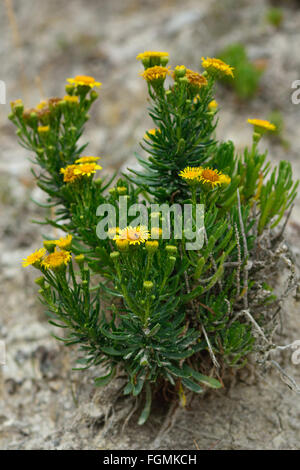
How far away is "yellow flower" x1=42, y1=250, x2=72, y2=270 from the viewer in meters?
1.68

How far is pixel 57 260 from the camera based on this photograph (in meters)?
1.69

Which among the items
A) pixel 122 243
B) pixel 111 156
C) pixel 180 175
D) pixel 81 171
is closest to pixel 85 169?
pixel 81 171

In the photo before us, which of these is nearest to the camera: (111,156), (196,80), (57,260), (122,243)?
(122,243)

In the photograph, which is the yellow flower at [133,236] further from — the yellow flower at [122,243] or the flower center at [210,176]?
the flower center at [210,176]

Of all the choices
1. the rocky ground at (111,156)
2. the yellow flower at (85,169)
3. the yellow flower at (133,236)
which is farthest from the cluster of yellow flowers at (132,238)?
the rocky ground at (111,156)

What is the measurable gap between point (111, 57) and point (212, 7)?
144 cm

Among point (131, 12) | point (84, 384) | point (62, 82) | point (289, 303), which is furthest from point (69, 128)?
point (131, 12)

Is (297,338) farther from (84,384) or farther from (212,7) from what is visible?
(212,7)

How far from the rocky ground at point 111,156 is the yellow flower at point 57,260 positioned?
2.32 ft

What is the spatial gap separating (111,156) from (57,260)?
2.92 m

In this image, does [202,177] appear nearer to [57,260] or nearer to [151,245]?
[151,245]

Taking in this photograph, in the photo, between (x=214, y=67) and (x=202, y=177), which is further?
(x=214, y=67)

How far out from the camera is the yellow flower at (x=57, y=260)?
1.68 m

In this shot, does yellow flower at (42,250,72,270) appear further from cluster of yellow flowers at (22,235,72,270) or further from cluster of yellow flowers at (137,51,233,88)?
cluster of yellow flowers at (137,51,233,88)
